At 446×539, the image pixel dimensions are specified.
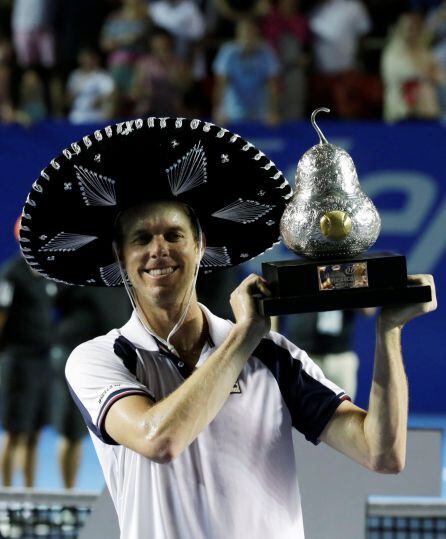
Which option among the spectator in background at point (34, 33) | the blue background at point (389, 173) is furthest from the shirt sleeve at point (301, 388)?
the spectator in background at point (34, 33)

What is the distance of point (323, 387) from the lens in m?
2.88


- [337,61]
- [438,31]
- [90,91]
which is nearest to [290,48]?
[337,61]

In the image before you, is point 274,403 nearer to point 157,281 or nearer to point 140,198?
point 157,281

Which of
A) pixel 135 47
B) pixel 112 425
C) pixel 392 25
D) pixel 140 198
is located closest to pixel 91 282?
pixel 140 198

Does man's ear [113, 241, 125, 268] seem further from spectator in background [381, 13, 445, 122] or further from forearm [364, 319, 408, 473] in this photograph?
spectator in background [381, 13, 445, 122]

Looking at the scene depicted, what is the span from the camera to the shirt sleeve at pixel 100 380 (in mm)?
2697

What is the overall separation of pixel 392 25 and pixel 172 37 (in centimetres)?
191

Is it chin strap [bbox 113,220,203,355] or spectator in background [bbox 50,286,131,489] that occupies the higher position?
spectator in background [bbox 50,286,131,489]

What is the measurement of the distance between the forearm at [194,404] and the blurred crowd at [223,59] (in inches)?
255

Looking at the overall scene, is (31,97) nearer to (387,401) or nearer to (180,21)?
(180,21)

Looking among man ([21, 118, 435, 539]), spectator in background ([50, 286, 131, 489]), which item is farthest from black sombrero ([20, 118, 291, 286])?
spectator in background ([50, 286, 131, 489])

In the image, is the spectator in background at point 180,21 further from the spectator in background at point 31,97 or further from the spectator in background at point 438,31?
the spectator in background at point 438,31

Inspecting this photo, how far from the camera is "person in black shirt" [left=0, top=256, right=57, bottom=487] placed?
7.11 metres

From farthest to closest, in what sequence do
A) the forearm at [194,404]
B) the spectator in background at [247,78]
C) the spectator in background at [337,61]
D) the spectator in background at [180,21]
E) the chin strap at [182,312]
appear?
the spectator in background at [180,21], the spectator in background at [337,61], the spectator in background at [247,78], the chin strap at [182,312], the forearm at [194,404]
